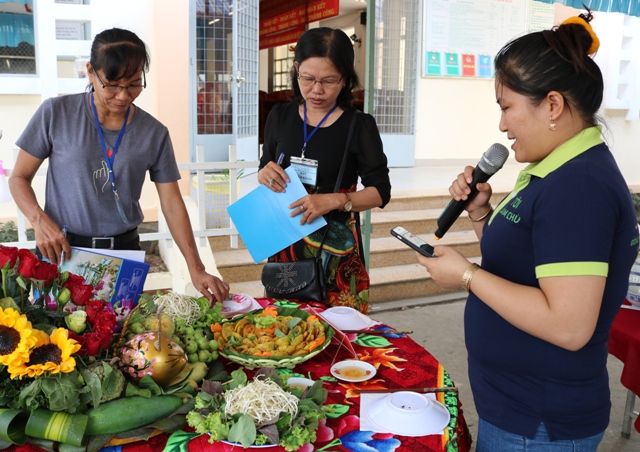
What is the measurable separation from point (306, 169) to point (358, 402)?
3.30 ft

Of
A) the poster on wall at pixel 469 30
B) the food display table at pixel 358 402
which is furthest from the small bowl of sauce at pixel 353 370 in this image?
the poster on wall at pixel 469 30

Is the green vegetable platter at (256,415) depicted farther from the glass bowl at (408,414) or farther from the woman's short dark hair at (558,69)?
the woman's short dark hair at (558,69)

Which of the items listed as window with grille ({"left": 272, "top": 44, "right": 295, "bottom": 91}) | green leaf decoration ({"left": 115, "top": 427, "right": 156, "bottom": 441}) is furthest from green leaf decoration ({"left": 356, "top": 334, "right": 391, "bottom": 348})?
window with grille ({"left": 272, "top": 44, "right": 295, "bottom": 91})

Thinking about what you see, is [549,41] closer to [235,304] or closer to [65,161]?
[235,304]

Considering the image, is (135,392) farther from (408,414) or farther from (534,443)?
(534,443)

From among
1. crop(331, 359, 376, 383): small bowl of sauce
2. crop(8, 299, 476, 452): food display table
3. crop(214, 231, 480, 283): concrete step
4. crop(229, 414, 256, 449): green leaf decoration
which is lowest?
crop(214, 231, 480, 283): concrete step

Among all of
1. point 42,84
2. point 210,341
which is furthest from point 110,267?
point 42,84

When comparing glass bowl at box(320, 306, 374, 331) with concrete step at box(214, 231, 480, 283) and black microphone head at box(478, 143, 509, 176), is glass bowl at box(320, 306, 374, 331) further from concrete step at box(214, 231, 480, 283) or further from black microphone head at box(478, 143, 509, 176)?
concrete step at box(214, 231, 480, 283)

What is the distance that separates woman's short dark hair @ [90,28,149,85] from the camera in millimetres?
1812

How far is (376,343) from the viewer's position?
162cm

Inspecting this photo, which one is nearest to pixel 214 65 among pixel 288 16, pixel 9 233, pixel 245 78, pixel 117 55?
pixel 245 78

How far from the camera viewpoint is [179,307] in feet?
4.81

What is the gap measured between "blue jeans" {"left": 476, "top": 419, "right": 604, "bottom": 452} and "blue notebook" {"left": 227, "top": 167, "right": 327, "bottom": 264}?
914 mm

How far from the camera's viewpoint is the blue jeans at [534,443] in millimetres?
1189
